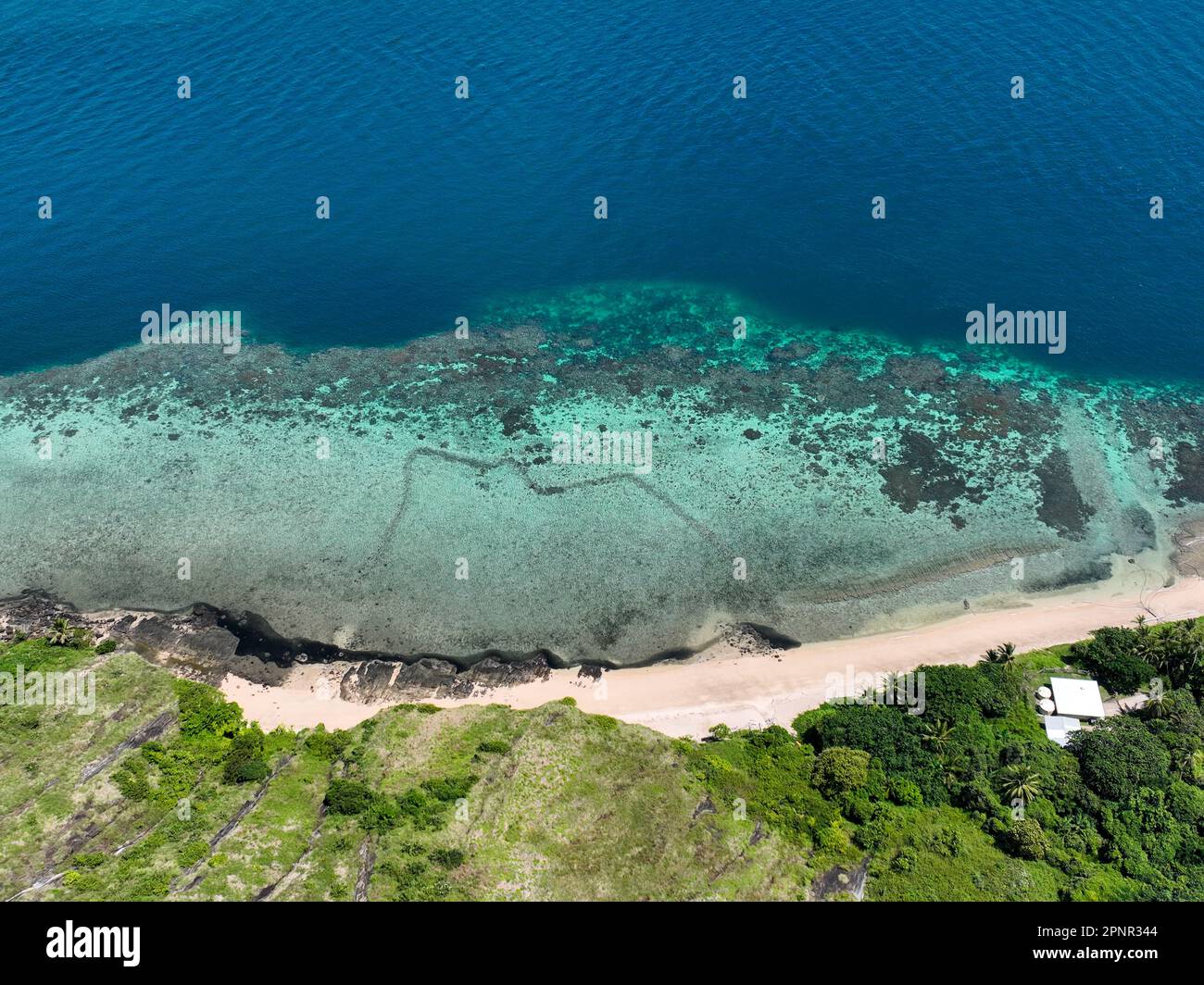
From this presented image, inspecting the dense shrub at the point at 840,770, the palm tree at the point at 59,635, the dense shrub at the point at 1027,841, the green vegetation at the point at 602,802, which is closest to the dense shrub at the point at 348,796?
the green vegetation at the point at 602,802

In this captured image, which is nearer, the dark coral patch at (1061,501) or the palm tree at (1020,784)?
the palm tree at (1020,784)

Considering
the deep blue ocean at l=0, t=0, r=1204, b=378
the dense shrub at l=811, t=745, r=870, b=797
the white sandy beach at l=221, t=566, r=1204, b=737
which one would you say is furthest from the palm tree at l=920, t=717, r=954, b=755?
the deep blue ocean at l=0, t=0, r=1204, b=378

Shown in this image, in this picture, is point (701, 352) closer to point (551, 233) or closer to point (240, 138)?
point (551, 233)

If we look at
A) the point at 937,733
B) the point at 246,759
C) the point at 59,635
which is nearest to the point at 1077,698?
the point at 937,733

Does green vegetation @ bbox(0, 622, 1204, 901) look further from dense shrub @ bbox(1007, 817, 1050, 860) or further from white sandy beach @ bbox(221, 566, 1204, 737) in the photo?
white sandy beach @ bbox(221, 566, 1204, 737)

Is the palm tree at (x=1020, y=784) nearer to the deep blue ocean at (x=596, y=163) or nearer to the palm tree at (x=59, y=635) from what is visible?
the deep blue ocean at (x=596, y=163)
